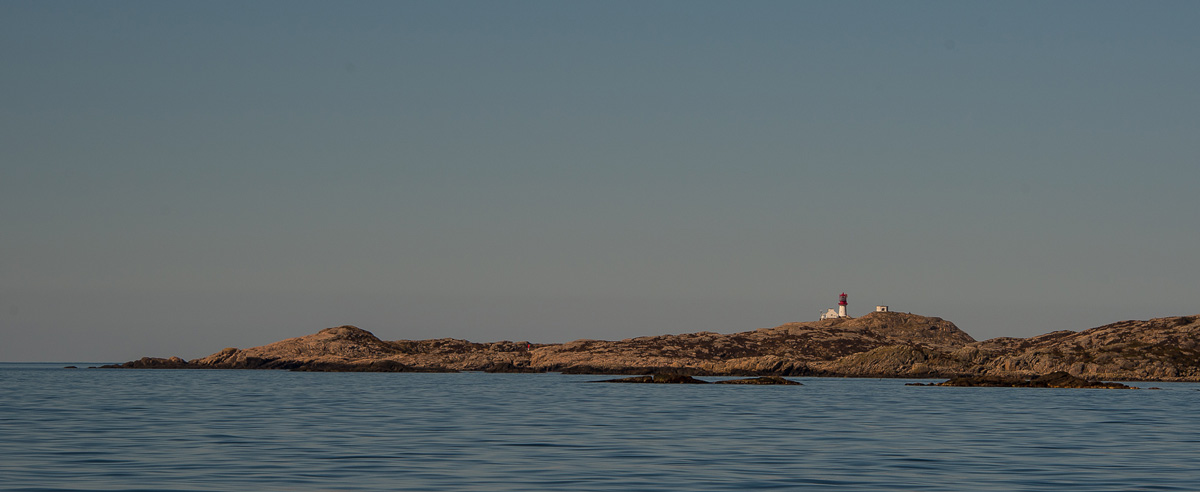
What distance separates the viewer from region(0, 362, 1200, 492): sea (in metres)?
28.8

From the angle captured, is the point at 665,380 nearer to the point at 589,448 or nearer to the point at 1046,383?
the point at 1046,383

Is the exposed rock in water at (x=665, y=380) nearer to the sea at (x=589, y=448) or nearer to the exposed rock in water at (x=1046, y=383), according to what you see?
the exposed rock in water at (x=1046, y=383)

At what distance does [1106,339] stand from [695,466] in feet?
583

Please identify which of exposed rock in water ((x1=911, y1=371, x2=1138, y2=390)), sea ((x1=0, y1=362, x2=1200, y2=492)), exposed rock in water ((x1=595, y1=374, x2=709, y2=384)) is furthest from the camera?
exposed rock in water ((x1=595, y1=374, x2=709, y2=384))

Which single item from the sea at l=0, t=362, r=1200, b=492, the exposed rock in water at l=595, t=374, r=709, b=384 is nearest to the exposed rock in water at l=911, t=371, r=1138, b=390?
the exposed rock in water at l=595, t=374, r=709, b=384

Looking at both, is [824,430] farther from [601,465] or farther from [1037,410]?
[1037,410]

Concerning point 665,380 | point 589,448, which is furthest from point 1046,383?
point 589,448

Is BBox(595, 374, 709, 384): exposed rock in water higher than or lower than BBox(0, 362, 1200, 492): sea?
higher

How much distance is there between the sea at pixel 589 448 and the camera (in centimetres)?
2880

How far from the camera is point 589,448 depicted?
3841 cm

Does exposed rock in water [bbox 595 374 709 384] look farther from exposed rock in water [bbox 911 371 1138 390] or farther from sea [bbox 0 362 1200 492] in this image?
sea [bbox 0 362 1200 492]

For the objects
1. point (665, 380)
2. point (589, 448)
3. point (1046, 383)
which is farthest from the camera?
point (665, 380)

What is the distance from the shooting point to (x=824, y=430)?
4828 cm

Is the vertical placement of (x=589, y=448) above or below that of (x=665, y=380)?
below
